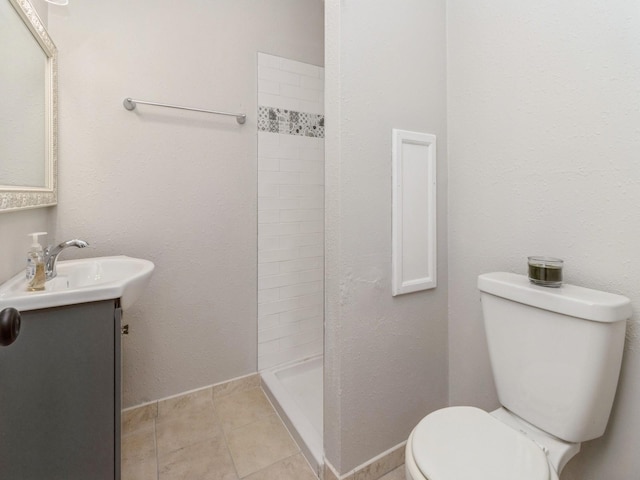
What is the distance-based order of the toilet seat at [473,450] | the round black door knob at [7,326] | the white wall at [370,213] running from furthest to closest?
the white wall at [370,213]
the toilet seat at [473,450]
the round black door knob at [7,326]

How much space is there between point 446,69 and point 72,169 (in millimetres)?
1739

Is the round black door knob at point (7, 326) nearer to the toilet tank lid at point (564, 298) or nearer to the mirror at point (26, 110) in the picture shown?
the mirror at point (26, 110)

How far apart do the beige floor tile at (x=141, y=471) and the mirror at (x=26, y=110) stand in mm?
1133

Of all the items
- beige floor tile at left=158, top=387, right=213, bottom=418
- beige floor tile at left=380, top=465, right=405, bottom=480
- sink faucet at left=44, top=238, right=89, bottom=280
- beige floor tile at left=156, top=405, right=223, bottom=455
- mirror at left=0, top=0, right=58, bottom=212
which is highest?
mirror at left=0, top=0, right=58, bottom=212

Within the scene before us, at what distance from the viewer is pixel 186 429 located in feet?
5.17

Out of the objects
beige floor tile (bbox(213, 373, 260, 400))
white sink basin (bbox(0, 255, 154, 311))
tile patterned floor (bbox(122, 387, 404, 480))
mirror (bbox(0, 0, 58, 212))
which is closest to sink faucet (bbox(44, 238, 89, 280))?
white sink basin (bbox(0, 255, 154, 311))

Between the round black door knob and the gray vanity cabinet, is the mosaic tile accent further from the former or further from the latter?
the round black door knob

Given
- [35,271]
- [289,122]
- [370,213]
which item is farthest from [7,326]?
[289,122]

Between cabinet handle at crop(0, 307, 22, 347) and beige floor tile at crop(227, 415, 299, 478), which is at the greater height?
cabinet handle at crop(0, 307, 22, 347)

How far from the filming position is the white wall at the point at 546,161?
0.91 meters

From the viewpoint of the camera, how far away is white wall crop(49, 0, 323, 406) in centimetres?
145

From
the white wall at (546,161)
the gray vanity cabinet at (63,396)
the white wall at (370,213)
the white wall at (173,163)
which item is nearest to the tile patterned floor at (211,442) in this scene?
the white wall at (173,163)

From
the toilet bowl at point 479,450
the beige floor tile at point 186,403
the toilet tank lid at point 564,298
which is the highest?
the toilet tank lid at point 564,298

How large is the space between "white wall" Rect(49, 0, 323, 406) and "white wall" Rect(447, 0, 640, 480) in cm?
113
